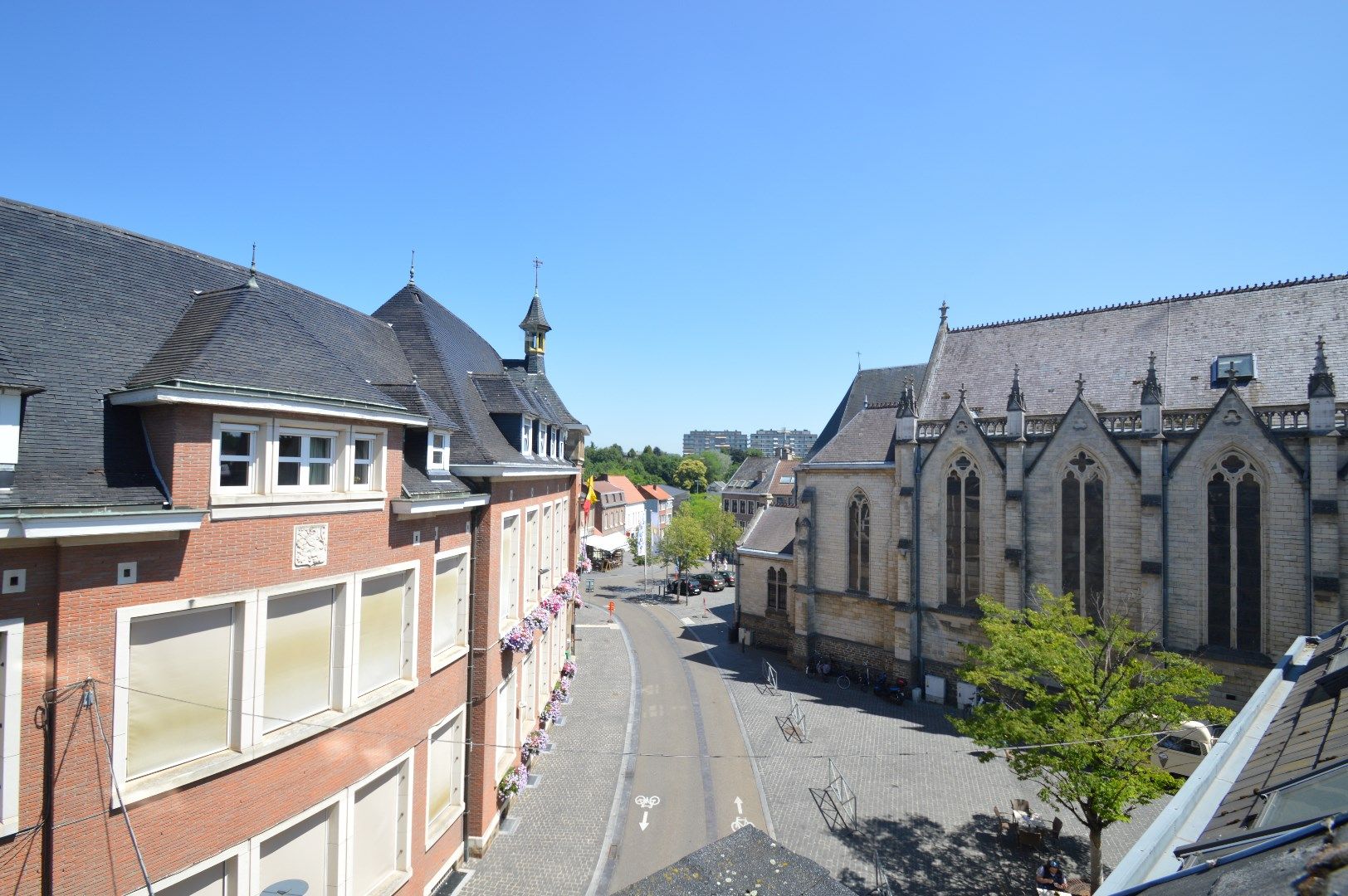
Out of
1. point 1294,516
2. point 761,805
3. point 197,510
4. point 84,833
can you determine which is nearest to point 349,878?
point 84,833

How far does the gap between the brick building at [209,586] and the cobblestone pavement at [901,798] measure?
1064cm

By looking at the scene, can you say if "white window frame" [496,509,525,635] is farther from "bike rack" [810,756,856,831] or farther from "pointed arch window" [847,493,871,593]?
"pointed arch window" [847,493,871,593]

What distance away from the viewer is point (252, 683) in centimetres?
943

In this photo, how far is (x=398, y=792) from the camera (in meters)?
12.7

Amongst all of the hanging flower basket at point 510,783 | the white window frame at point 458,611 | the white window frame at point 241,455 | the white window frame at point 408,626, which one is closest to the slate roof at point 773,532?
the hanging flower basket at point 510,783

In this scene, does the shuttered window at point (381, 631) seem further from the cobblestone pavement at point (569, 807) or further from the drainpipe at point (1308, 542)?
the drainpipe at point (1308, 542)

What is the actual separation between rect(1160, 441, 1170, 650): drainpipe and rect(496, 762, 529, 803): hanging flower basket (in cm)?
2456

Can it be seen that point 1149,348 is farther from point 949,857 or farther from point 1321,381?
point 949,857

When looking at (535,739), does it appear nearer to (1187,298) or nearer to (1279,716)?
(1279,716)

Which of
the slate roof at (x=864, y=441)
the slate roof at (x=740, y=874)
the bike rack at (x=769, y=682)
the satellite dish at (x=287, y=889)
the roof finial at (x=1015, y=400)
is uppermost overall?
the roof finial at (x=1015, y=400)

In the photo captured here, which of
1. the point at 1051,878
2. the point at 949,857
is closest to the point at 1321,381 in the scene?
the point at 1051,878

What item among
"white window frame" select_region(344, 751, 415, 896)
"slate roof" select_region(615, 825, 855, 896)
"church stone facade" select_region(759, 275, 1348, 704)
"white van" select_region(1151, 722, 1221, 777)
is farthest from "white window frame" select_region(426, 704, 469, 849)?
"white van" select_region(1151, 722, 1221, 777)

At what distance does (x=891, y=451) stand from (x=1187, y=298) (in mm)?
15055

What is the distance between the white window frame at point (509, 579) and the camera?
17.1 meters
